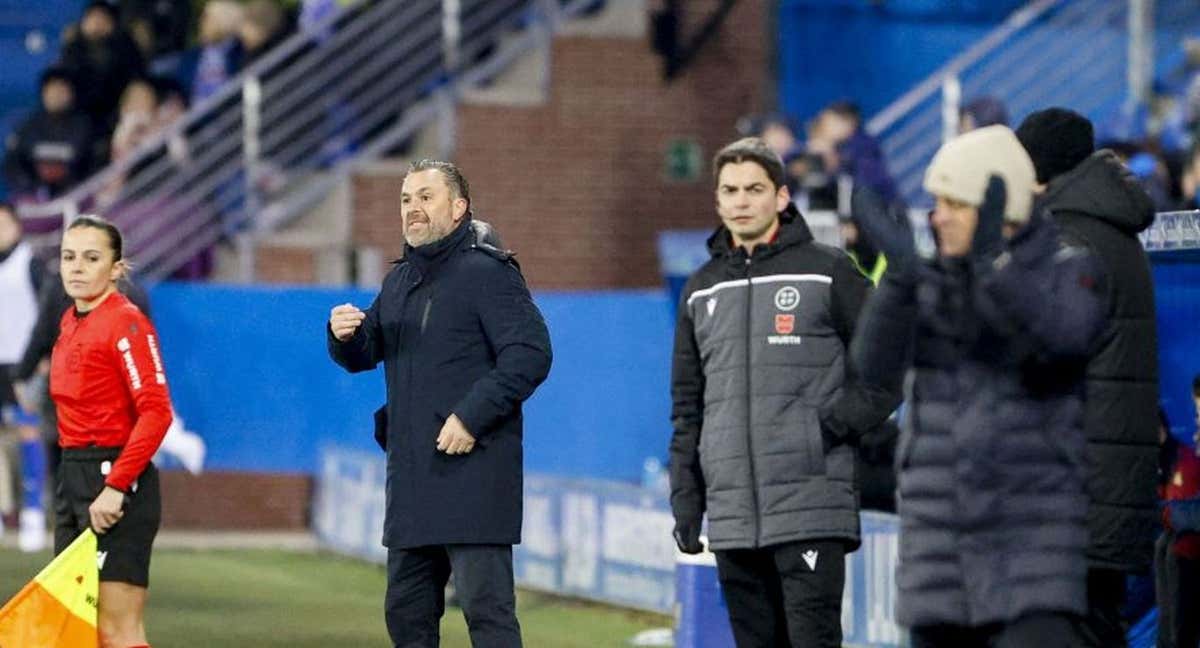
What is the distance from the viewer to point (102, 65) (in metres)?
18.9

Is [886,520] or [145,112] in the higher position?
[145,112]

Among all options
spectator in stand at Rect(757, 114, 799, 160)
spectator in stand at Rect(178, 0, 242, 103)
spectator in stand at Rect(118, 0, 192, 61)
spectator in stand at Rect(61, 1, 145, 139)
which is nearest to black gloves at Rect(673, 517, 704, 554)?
spectator in stand at Rect(757, 114, 799, 160)

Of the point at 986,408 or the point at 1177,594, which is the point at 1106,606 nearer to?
the point at 986,408

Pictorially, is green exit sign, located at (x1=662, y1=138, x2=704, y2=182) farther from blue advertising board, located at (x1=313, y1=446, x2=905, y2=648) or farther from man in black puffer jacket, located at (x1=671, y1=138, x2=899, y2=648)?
man in black puffer jacket, located at (x1=671, y1=138, x2=899, y2=648)

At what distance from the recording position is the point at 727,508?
7.75 metres

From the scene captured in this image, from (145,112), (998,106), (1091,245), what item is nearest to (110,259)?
(1091,245)

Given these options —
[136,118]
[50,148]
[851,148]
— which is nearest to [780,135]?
[851,148]

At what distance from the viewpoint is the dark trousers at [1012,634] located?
6086 millimetres

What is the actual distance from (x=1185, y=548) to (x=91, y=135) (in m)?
11.9

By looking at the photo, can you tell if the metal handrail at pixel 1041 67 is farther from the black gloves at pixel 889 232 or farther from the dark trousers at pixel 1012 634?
the dark trousers at pixel 1012 634

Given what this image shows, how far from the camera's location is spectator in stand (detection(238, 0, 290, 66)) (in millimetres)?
18411

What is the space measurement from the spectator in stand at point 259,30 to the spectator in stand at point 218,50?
13 cm

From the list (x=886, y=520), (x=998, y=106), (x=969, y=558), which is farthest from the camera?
(x=998, y=106)

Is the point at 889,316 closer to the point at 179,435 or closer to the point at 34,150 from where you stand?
the point at 179,435
